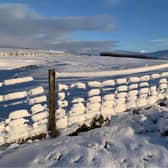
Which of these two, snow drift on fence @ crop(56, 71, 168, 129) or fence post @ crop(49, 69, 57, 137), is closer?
fence post @ crop(49, 69, 57, 137)

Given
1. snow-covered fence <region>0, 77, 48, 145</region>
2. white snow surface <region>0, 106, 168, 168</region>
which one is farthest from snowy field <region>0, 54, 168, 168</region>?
snow-covered fence <region>0, 77, 48, 145</region>

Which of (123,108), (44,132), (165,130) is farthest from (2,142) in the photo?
(123,108)

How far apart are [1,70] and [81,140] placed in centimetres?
1946

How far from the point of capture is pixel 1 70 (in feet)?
80.8

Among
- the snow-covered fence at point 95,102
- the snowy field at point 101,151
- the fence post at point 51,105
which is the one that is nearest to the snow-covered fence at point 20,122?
the fence post at point 51,105

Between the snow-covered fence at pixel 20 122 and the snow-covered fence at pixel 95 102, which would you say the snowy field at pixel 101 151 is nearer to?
the snow-covered fence at pixel 20 122

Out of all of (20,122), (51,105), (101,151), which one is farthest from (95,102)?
(101,151)

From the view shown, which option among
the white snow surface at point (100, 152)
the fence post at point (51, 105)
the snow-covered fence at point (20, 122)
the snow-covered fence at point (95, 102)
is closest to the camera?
the white snow surface at point (100, 152)

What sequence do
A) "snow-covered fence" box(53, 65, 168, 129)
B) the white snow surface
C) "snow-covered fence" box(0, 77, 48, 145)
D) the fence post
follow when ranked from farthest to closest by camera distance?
"snow-covered fence" box(53, 65, 168, 129) → the fence post → "snow-covered fence" box(0, 77, 48, 145) → the white snow surface

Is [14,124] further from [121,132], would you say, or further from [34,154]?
[121,132]

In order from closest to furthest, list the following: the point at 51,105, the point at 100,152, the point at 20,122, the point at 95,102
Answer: the point at 100,152 → the point at 20,122 → the point at 51,105 → the point at 95,102

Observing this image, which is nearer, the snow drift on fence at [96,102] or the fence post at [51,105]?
the fence post at [51,105]

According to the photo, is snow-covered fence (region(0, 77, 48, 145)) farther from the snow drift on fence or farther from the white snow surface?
the snow drift on fence

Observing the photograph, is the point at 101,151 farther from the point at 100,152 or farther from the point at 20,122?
the point at 20,122
